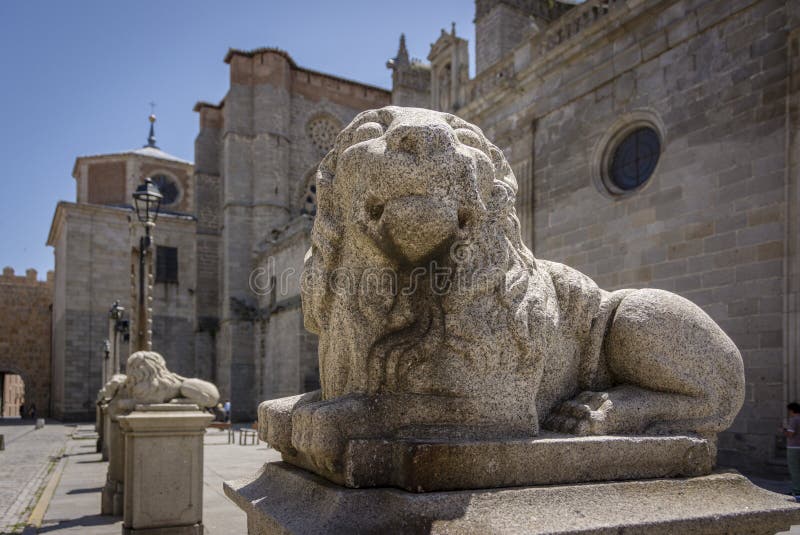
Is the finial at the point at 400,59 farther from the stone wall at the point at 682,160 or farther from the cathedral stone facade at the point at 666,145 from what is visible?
the stone wall at the point at 682,160

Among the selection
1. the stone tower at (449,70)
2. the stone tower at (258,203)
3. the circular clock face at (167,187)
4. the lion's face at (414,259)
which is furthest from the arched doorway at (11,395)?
the lion's face at (414,259)

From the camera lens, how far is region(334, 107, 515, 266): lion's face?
207 centimetres

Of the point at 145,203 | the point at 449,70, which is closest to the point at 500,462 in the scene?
the point at 145,203

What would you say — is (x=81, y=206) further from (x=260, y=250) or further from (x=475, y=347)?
(x=475, y=347)

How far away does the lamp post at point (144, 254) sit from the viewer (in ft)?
28.0

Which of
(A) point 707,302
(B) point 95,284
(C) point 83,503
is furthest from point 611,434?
(B) point 95,284

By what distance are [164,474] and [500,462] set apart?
438 centimetres

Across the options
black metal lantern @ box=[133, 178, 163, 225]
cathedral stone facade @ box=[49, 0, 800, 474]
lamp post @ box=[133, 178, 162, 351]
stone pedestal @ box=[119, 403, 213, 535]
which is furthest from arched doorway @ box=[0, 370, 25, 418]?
stone pedestal @ box=[119, 403, 213, 535]

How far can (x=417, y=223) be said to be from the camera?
2061 mm

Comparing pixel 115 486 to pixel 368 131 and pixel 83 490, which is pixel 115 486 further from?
pixel 368 131

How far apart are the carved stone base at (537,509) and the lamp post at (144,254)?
6.79 meters

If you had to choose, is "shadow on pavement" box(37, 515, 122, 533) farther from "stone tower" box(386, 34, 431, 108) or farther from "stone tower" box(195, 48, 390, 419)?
"stone tower" box(386, 34, 431, 108)

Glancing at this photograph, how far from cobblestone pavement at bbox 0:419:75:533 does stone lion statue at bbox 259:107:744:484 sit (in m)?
6.30

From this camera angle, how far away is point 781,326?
298 inches
